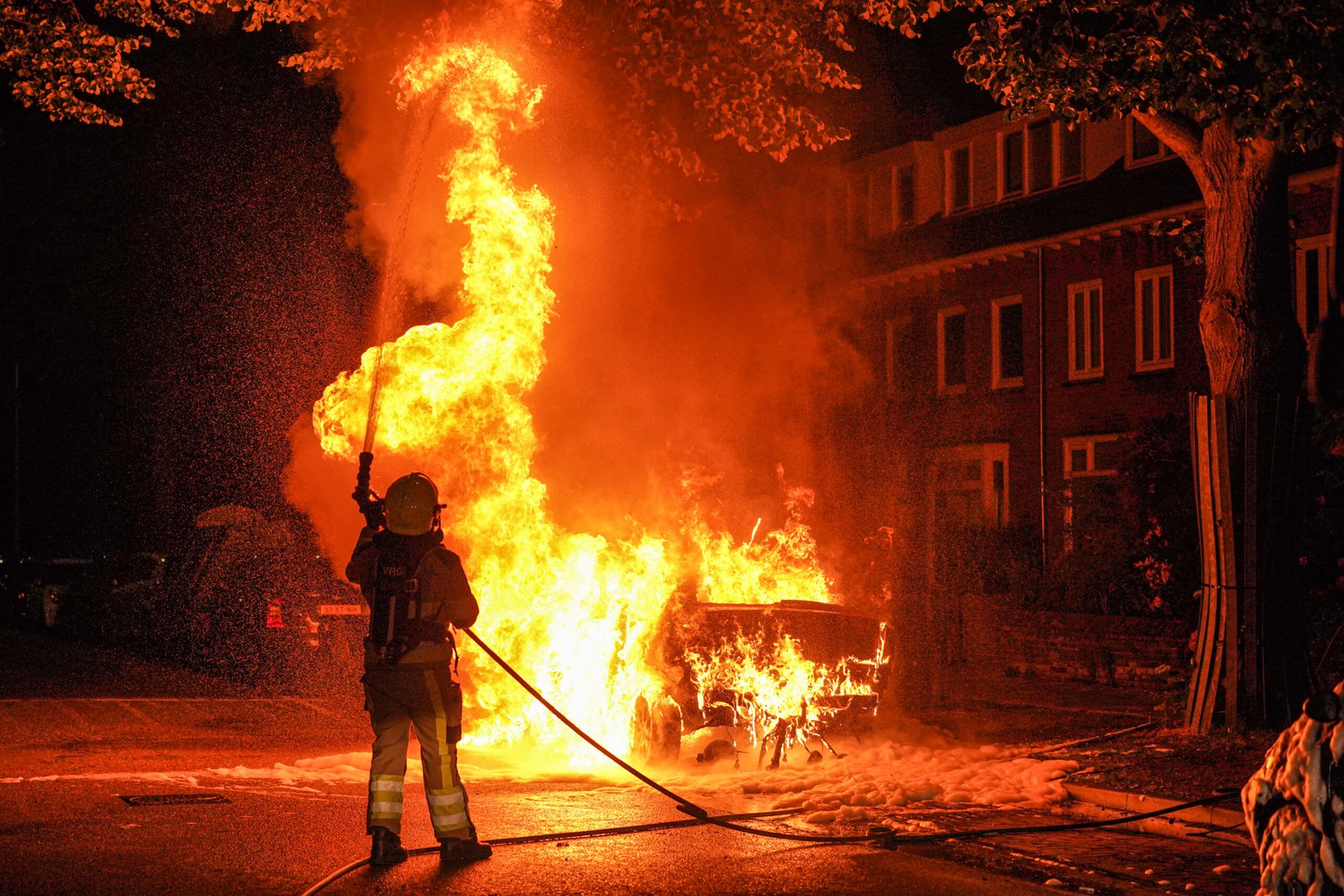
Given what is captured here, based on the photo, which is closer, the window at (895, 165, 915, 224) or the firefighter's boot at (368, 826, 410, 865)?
the firefighter's boot at (368, 826, 410, 865)

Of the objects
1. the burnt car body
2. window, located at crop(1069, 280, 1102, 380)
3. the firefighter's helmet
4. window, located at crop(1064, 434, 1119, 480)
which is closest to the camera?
the firefighter's helmet

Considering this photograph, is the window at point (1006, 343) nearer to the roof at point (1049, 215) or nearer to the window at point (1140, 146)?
the roof at point (1049, 215)

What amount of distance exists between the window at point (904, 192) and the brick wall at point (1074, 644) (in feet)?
38.4

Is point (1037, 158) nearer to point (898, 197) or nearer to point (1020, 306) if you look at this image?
point (1020, 306)

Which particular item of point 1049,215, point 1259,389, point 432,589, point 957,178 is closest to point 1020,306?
point 1049,215

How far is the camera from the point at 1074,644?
16531 millimetres

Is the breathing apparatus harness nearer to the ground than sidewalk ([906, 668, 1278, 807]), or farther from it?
farther from it

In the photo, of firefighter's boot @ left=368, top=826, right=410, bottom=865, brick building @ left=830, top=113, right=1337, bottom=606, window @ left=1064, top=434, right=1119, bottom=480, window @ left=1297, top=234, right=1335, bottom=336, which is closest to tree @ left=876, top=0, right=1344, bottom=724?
firefighter's boot @ left=368, top=826, right=410, bottom=865

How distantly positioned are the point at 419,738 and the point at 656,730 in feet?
9.98

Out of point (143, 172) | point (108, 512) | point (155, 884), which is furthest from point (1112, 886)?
point (108, 512)

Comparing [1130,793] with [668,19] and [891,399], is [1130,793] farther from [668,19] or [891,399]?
[891,399]

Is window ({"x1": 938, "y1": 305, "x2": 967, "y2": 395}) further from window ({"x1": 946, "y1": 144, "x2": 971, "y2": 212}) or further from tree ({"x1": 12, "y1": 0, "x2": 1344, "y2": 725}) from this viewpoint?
tree ({"x1": 12, "y1": 0, "x2": 1344, "y2": 725})

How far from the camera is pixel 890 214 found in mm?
28516

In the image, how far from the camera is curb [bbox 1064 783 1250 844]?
798cm
